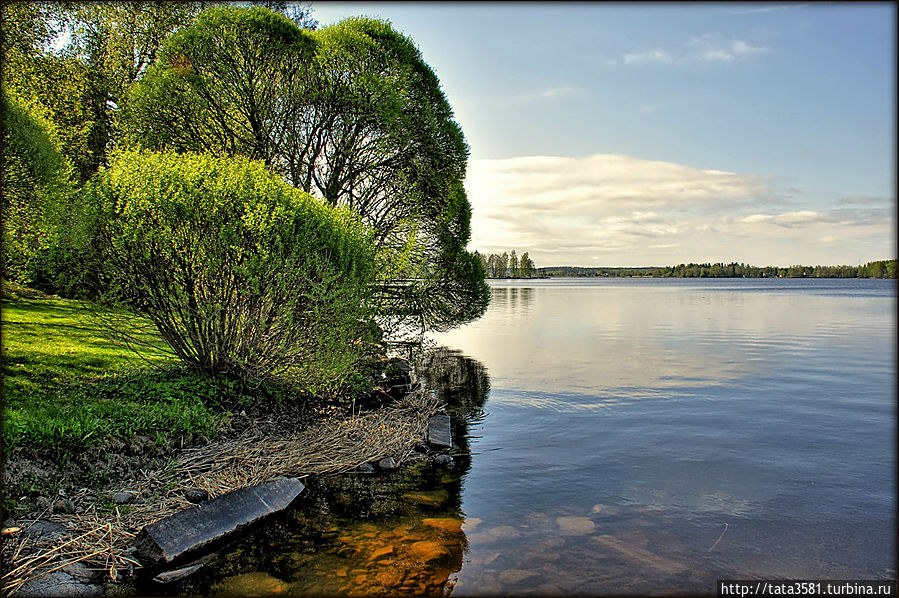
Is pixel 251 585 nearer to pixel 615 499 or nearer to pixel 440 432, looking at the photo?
pixel 615 499

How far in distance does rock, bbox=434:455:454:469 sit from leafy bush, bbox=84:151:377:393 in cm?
271

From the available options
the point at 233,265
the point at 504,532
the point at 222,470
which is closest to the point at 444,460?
the point at 504,532

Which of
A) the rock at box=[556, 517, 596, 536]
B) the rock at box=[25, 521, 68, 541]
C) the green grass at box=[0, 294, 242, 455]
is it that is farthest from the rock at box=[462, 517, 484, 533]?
the rock at box=[25, 521, 68, 541]

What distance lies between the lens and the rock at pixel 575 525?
27.5 feet

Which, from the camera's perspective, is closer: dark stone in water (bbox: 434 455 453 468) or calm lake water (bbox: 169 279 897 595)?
calm lake water (bbox: 169 279 897 595)

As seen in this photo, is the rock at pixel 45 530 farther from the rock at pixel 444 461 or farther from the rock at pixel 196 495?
the rock at pixel 444 461

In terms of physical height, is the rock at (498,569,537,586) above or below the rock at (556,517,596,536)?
above

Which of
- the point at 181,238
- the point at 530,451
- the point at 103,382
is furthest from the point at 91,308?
the point at 530,451

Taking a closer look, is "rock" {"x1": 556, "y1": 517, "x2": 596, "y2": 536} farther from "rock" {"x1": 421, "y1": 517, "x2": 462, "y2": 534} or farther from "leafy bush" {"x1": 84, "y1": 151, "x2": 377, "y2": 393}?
"leafy bush" {"x1": 84, "y1": 151, "x2": 377, "y2": 393}

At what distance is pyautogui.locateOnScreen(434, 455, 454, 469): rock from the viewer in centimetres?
1131

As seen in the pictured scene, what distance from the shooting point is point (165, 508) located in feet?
26.7

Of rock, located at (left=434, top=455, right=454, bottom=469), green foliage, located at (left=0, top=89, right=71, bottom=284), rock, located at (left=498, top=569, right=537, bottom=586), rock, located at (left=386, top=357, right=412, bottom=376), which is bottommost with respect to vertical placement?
rock, located at (left=498, top=569, right=537, bottom=586)

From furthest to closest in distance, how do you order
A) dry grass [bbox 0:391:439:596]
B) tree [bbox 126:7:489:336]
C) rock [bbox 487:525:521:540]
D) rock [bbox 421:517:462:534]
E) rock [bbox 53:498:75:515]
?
tree [bbox 126:7:489:336] < rock [bbox 421:517:462:534] < rock [bbox 487:525:521:540] < rock [bbox 53:498:75:515] < dry grass [bbox 0:391:439:596]

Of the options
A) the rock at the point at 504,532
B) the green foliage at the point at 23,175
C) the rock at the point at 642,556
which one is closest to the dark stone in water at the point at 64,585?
the rock at the point at 504,532
